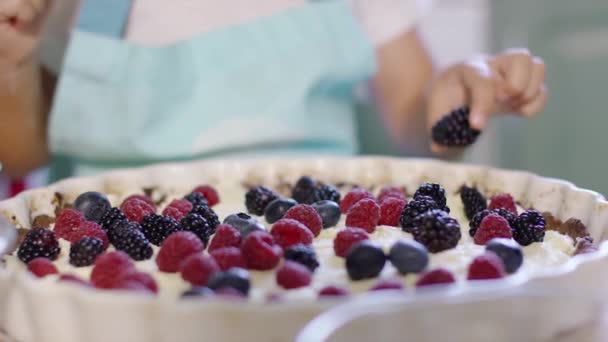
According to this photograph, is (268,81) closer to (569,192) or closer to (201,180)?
(201,180)

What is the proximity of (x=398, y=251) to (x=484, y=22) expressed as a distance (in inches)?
47.9

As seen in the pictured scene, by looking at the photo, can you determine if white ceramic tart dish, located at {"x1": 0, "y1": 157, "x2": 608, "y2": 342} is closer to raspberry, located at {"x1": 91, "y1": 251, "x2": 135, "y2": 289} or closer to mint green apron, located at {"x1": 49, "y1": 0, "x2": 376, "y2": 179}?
raspberry, located at {"x1": 91, "y1": 251, "x2": 135, "y2": 289}

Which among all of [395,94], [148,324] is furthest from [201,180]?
[148,324]

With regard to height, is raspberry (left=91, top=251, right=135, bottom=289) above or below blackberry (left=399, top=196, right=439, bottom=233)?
below

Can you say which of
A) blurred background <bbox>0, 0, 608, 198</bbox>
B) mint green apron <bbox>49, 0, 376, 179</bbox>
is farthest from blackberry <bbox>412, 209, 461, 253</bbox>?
blurred background <bbox>0, 0, 608, 198</bbox>

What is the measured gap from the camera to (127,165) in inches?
46.4

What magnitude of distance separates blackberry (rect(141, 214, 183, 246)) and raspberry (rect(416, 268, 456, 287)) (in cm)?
29

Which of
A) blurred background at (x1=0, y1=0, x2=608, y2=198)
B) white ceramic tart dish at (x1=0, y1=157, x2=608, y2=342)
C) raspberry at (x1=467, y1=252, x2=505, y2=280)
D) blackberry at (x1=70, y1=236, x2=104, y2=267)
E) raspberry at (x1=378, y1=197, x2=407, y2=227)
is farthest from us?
blurred background at (x1=0, y1=0, x2=608, y2=198)

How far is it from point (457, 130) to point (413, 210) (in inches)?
9.7

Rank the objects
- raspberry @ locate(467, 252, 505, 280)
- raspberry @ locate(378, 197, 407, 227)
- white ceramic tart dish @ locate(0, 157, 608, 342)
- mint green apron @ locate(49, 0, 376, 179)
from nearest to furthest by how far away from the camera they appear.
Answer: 1. white ceramic tart dish @ locate(0, 157, 608, 342)
2. raspberry @ locate(467, 252, 505, 280)
3. raspberry @ locate(378, 197, 407, 227)
4. mint green apron @ locate(49, 0, 376, 179)

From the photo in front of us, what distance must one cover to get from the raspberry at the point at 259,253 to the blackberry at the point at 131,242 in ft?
0.38

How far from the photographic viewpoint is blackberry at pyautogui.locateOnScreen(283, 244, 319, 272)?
0.64 meters

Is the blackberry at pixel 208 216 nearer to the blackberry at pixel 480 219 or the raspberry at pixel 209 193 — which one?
the raspberry at pixel 209 193

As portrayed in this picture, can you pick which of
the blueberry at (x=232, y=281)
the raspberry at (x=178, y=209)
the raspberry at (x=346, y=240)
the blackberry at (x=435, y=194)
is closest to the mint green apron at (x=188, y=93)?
the raspberry at (x=178, y=209)
